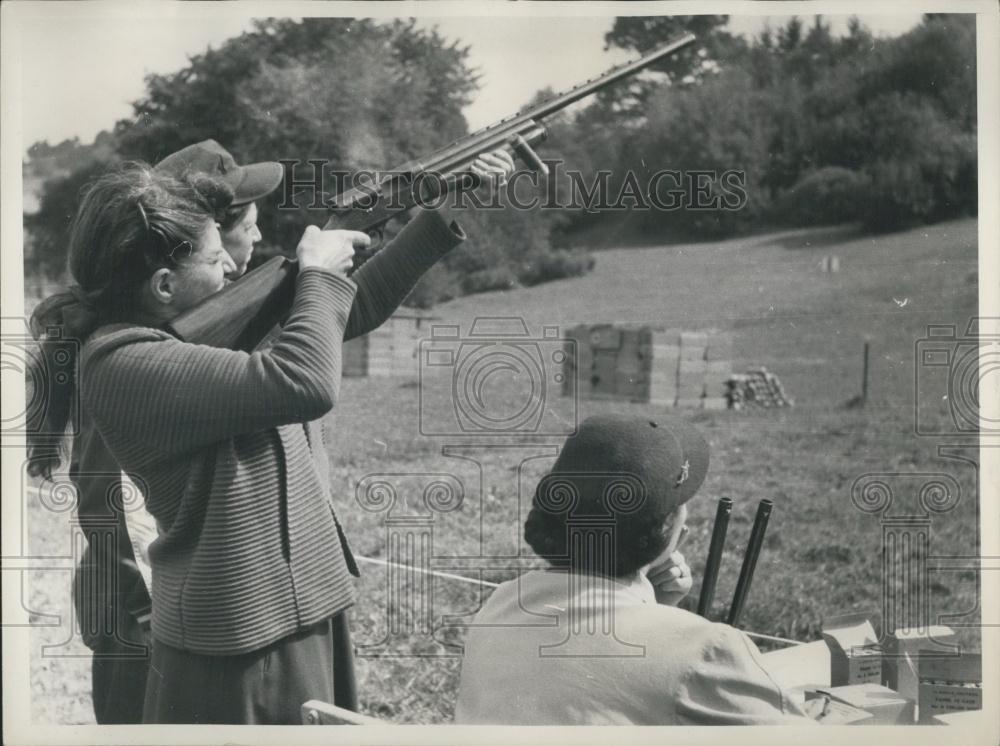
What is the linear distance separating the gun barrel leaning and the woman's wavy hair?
1.34 m

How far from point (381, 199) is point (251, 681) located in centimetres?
120

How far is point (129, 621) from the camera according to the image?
9.59ft

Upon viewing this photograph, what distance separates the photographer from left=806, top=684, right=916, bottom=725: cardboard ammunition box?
7.73ft

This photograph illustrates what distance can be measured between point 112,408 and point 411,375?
212 centimetres

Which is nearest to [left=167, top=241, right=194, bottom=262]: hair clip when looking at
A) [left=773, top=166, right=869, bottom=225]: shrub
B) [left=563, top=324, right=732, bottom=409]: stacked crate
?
[left=773, top=166, right=869, bottom=225]: shrub

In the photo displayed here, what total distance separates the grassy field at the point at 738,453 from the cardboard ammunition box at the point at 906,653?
0.32 m

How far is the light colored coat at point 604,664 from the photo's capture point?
174 cm

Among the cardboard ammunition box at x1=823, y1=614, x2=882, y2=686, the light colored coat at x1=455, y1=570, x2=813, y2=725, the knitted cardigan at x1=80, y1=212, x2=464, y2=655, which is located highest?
the knitted cardigan at x1=80, y1=212, x2=464, y2=655

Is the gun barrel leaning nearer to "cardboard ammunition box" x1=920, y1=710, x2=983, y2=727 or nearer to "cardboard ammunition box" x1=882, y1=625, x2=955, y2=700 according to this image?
"cardboard ammunition box" x1=882, y1=625, x2=955, y2=700

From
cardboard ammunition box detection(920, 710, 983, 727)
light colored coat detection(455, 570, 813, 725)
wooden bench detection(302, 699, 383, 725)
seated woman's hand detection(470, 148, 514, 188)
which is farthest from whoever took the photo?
seated woman's hand detection(470, 148, 514, 188)

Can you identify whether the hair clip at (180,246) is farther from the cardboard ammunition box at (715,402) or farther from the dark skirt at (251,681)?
the cardboard ammunition box at (715,402)

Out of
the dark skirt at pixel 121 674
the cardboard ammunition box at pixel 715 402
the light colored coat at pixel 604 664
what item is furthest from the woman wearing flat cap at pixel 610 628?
the cardboard ammunition box at pixel 715 402

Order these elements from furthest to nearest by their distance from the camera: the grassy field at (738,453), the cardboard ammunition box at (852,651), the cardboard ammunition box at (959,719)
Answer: the grassy field at (738,453)
the cardboard ammunition box at (959,719)
the cardboard ammunition box at (852,651)

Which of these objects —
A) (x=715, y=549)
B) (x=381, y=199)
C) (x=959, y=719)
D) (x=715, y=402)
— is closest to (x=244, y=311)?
(x=381, y=199)
